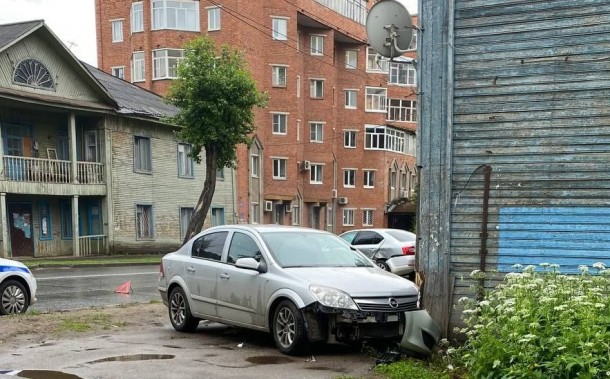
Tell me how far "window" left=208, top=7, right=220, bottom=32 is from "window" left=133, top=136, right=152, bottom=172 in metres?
10.9

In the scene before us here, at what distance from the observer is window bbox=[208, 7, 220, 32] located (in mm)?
37938

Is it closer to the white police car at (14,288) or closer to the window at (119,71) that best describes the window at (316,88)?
the window at (119,71)

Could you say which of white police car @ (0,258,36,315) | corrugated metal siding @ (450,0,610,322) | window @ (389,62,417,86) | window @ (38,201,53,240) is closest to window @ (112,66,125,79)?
window @ (38,201,53,240)

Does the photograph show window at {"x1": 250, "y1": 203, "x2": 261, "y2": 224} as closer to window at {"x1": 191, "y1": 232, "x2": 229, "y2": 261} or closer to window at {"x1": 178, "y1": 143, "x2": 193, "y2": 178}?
window at {"x1": 178, "y1": 143, "x2": 193, "y2": 178}

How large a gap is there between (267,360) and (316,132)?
37803 millimetres

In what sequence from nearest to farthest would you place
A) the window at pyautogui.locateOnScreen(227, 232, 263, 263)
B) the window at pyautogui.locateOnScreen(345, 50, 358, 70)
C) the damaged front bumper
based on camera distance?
the damaged front bumper < the window at pyautogui.locateOnScreen(227, 232, 263, 263) < the window at pyautogui.locateOnScreen(345, 50, 358, 70)

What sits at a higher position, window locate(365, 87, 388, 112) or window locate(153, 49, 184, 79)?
window locate(153, 49, 184, 79)

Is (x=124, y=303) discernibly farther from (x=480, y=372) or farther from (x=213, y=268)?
(x=480, y=372)

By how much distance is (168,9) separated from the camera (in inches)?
1475

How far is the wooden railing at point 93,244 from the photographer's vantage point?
2741 centimetres

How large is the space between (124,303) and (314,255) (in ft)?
19.0

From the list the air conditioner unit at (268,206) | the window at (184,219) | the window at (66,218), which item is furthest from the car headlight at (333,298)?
the air conditioner unit at (268,206)

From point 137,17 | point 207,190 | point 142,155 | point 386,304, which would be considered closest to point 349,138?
point 137,17

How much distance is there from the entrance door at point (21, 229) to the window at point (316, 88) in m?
23.3
